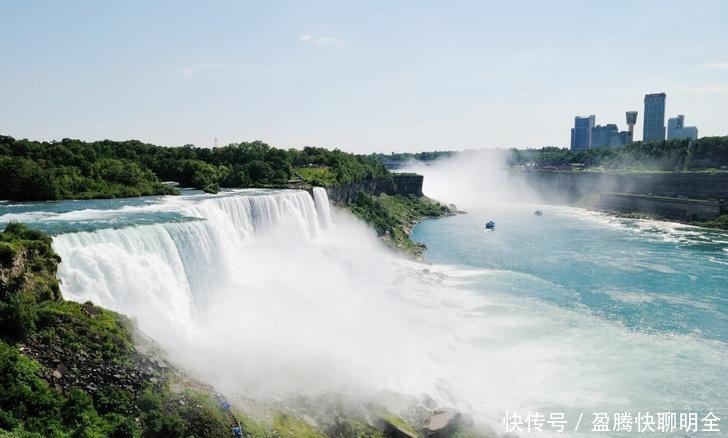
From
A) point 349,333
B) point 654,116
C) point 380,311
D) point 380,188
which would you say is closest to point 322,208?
point 380,311

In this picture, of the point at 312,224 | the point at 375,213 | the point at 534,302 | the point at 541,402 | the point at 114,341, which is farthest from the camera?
the point at 375,213

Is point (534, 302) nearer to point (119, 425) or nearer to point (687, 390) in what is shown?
point (687, 390)

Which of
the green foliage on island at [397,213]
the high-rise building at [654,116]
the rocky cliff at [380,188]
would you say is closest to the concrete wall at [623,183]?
the green foliage on island at [397,213]

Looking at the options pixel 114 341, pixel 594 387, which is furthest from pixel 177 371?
pixel 594 387

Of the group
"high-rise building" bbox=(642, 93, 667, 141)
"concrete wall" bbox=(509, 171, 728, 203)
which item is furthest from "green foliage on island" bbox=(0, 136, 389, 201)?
"high-rise building" bbox=(642, 93, 667, 141)

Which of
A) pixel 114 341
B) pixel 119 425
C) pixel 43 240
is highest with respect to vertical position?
pixel 43 240

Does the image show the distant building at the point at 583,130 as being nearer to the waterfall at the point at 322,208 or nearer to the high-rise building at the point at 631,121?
the high-rise building at the point at 631,121

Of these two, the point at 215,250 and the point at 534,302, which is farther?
the point at 534,302
